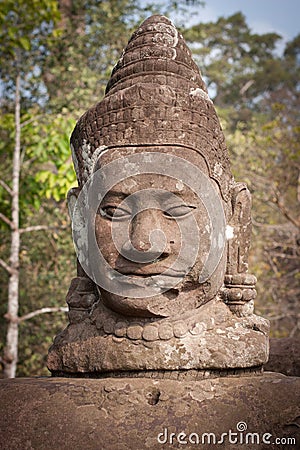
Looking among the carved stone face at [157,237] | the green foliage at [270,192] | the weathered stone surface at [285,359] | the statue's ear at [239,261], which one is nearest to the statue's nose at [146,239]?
the carved stone face at [157,237]

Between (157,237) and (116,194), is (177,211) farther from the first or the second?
(116,194)

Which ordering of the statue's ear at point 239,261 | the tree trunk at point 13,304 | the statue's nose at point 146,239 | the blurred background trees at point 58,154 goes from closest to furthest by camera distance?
the statue's nose at point 146,239 < the statue's ear at point 239,261 < the tree trunk at point 13,304 < the blurred background trees at point 58,154

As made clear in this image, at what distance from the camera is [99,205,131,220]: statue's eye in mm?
2344

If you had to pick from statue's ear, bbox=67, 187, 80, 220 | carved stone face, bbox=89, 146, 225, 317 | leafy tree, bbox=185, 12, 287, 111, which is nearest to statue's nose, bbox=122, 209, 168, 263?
carved stone face, bbox=89, 146, 225, 317

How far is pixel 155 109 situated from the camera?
2391 millimetres

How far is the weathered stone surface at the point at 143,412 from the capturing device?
1831 millimetres

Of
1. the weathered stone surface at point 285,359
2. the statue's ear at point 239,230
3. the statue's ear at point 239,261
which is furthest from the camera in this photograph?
the weathered stone surface at point 285,359

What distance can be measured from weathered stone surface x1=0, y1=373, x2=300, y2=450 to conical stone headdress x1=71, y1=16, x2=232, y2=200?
3.38 feet

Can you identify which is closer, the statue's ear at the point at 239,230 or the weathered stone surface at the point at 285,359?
the statue's ear at the point at 239,230

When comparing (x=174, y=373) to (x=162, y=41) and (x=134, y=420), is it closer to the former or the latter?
(x=134, y=420)

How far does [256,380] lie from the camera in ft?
6.87

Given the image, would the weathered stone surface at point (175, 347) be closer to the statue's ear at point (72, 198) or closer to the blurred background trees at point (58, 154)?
the statue's ear at point (72, 198)

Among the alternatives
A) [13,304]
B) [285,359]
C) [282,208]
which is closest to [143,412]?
[285,359]

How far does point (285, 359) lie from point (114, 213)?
172 cm
